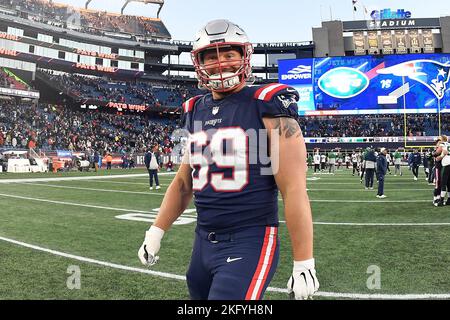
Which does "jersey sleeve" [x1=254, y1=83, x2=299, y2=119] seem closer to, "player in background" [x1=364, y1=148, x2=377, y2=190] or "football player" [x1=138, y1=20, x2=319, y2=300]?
"football player" [x1=138, y1=20, x2=319, y2=300]

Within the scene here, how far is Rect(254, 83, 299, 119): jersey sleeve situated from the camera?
1951 millimetres

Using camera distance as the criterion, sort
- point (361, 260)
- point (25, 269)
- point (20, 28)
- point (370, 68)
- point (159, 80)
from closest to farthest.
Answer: point (25, 269), point (361, 260), point (370, 68), point (20, 28), point (159, 80)

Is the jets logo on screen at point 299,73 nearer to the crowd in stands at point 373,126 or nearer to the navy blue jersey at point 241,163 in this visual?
the crowd in stands at point 373,126

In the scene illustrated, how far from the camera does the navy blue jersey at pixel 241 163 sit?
197 centimetres

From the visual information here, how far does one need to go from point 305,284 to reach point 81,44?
56.3 m

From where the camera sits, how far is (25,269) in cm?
424

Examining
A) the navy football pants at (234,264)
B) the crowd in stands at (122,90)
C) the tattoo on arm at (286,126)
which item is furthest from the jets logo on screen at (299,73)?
the navy football pants at (234,264)

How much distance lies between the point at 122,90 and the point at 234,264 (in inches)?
2128

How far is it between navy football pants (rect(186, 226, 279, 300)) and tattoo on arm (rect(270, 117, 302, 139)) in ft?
1.63

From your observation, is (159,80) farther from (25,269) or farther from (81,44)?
(25,269)

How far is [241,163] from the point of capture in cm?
202
